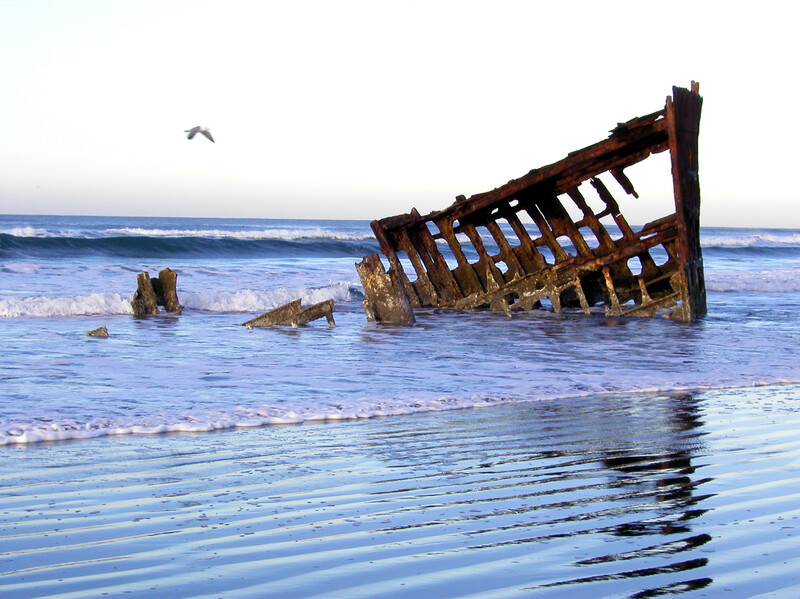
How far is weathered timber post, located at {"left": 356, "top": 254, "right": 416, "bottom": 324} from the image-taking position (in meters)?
11.5

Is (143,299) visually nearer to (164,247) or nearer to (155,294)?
(155,294)

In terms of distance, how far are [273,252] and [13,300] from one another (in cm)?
2069

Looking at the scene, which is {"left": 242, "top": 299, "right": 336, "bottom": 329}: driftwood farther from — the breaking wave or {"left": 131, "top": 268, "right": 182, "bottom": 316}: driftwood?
the breaking wave

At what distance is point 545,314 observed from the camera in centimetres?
1316

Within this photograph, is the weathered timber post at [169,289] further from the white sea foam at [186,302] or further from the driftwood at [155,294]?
the white sea foam at [186,302]

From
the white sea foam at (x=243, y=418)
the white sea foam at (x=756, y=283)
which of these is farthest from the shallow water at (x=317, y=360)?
the white sea foam at (x=756, y=283)

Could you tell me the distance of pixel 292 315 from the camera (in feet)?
36.9

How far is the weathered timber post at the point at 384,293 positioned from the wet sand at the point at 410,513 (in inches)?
254

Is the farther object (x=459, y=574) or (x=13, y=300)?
(x=13, y=300)

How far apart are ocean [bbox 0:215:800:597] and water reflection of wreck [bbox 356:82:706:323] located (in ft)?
5.51

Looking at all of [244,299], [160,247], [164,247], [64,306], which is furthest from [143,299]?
[164,247]

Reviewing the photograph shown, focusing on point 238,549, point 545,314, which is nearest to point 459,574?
point 238,549

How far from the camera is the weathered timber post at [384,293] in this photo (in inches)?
454

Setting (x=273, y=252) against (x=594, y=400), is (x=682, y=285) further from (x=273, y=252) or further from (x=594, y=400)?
(x=273, y=252)
